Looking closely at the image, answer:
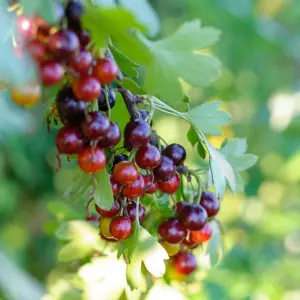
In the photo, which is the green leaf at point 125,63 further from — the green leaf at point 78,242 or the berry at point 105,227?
the green leaf at point 78,242

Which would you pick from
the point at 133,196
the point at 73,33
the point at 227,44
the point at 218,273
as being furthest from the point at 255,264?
the point at 73,33

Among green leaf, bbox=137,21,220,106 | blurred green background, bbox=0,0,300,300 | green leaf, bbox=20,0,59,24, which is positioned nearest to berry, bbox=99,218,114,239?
green leaf, bbox=137,21,220,106

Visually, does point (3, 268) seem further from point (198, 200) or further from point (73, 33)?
point (198, 200)

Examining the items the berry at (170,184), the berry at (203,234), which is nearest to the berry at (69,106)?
the berry at (170,184)

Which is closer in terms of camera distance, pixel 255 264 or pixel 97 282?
pixel 97 282

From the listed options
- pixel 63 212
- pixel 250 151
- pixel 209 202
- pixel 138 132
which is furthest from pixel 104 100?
pixel 250 151

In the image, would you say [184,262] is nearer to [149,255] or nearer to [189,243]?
[189,243]
